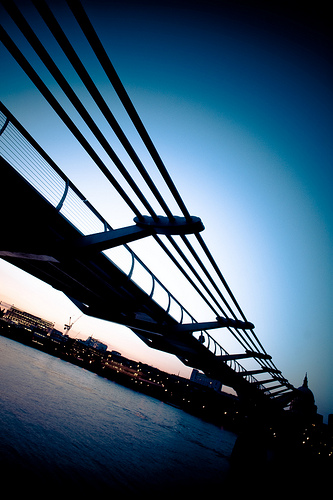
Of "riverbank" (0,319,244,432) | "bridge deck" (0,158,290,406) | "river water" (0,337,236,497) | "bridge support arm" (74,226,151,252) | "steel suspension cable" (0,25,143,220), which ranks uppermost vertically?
"steel suspension cable" (0,25,143,220)

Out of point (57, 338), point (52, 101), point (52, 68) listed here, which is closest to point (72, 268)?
point (52, 101)

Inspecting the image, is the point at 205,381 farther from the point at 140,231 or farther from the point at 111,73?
the point at 111,73

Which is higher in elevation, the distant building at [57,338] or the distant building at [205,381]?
the distant building at [205,381]

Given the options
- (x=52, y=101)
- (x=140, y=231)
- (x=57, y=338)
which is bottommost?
(x=57, y=338)

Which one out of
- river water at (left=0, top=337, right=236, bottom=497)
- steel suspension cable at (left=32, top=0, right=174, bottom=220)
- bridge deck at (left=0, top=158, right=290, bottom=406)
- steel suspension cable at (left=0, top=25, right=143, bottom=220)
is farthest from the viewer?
river water at (left=0, top=337, right=236, bottom=497)

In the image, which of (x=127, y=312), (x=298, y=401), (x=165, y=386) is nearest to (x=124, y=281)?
(x=127, y=312)

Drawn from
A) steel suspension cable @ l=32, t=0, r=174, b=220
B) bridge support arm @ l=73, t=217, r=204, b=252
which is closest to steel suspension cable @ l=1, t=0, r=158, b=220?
steel suspension cable @ l=32, t=0, r=174, b=220

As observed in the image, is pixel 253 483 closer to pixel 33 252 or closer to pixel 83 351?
pixel 33 252

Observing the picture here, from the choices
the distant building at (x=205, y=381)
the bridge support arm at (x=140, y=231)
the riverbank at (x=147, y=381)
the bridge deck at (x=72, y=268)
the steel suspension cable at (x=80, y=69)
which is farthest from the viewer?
the distant building at (x=205, y=381)

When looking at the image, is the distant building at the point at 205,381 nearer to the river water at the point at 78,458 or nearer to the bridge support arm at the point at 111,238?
the river water at the point at 78,458

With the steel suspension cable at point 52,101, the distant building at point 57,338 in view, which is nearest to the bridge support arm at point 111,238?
the steel suspension cable at point 52,101

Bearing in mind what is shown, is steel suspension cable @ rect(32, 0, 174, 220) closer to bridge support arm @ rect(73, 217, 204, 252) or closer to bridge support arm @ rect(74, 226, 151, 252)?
bridge support arm @ rect(73, 217, 204, 252)

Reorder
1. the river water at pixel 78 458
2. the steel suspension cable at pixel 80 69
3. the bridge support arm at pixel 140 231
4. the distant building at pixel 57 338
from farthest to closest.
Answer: the distant building at pixel 57 338 → the river water at pixel 78 458 → the bridge support arm at pixel 140 231 → the steel suspension cable at pixel 80 69

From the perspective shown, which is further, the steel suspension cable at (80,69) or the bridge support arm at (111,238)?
the bridge support arm at (111,238)
